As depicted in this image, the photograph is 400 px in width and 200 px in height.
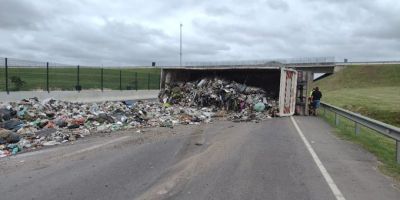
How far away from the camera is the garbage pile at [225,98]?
930 inches

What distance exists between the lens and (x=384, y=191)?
7.58 metres

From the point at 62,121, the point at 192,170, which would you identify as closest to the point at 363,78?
the point at 62,121

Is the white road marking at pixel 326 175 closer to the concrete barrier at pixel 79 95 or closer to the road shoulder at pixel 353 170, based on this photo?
the road shoulder at pixel 353 170

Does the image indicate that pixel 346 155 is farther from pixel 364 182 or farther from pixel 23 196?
pixel 23 196

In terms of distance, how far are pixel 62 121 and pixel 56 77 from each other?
11.1 metres

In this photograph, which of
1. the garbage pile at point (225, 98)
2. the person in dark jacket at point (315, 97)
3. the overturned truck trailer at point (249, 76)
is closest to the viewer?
the garbage pile at point (225, 98)

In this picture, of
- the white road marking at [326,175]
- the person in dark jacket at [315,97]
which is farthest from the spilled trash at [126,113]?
the white road marking at [326,175]

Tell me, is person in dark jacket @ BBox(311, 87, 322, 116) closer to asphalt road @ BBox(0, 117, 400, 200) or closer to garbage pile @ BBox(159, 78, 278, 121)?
garbage pile @ BBox(159, 78, 278, 121)

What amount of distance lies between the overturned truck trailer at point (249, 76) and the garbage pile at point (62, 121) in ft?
12.0

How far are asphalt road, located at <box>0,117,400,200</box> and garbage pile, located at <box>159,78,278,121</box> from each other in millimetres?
9676

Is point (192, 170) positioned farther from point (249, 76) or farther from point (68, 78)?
point (68, 78)

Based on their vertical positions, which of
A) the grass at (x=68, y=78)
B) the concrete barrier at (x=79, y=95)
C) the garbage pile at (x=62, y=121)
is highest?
the grass at (x=68, y=78)

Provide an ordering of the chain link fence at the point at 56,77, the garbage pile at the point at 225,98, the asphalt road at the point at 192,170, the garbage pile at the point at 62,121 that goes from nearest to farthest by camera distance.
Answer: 1. the asphalt road at the point at 192,170
2. the garbage pile at the point at 62,121
3. the chain link fence at the point at 56,77
4. the garbage pile at the point at 225,98

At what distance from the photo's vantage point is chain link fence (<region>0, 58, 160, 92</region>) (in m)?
23.0
